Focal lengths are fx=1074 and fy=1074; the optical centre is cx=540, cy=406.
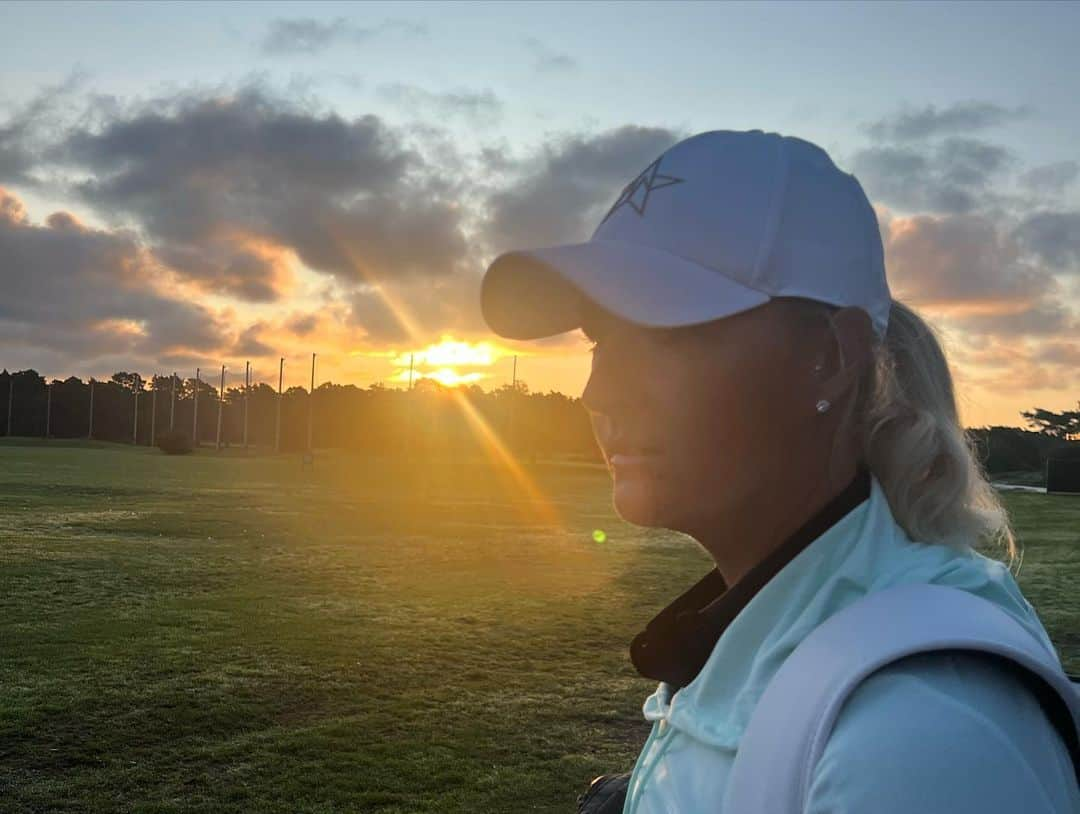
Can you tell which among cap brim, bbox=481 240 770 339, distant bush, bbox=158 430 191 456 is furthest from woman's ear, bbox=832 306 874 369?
distant bush, bbox=158 430 191 456

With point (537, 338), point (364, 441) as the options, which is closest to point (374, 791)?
point (537, 338)

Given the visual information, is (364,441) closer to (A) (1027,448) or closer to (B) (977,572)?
(A) (1027,448)

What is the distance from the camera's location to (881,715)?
105 centimetres

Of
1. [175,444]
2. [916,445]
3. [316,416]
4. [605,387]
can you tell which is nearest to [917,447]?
[916,445]

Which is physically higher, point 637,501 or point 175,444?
point 637,501

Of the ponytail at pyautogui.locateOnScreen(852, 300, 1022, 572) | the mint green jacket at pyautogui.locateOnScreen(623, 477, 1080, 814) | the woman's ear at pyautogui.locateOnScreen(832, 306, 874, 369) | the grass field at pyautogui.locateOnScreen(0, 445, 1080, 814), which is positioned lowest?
the grass field at pyautogui.locateOnScreen(0, 445, 1080, 814)

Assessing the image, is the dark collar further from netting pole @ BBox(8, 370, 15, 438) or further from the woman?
netting pole @ BBox(8, 370, 15, 438)

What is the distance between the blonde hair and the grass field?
4294 millimetres

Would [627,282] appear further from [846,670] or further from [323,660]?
[323,660]

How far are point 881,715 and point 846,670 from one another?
56mm

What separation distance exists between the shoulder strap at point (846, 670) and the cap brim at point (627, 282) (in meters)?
0.47

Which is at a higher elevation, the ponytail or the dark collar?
the ponytail

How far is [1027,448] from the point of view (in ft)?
185

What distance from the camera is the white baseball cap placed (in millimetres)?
1482
